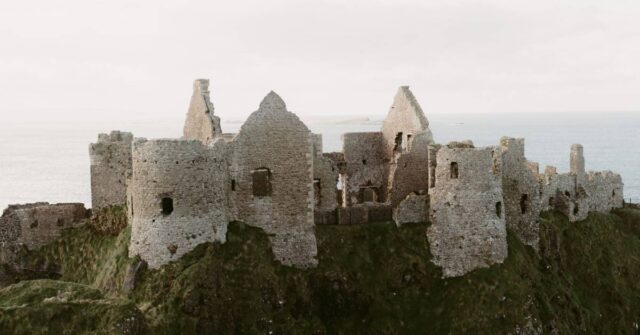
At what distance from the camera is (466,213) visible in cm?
3647

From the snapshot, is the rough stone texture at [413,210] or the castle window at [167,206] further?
the rough stone texture at [413,210]

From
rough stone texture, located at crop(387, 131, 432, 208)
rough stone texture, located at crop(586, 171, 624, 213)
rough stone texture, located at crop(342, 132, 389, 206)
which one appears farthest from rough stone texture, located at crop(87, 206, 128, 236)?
rough stone texture, located at crop(586, 171, 624, 213)

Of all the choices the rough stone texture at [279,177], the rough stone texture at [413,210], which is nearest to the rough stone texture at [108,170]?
the rough stone texture at [279,177]

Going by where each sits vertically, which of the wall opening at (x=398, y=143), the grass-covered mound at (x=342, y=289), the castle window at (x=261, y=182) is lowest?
A: the grass-covered mound at (x=342, y=289)

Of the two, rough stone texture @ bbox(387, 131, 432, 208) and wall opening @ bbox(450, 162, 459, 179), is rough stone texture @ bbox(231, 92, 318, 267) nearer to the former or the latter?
wall opening @ bbox(450, 162, 459, 179)

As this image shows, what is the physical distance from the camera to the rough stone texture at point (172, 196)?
1268 inches

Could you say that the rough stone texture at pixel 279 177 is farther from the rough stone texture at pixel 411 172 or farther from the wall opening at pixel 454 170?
the rough stone texture at pixel 411 172

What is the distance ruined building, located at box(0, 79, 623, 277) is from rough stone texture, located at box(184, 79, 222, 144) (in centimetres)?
6

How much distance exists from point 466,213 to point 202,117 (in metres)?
15.2

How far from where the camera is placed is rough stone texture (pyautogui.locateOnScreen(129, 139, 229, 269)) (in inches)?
1268

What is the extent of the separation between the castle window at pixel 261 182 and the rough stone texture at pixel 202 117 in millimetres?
3579

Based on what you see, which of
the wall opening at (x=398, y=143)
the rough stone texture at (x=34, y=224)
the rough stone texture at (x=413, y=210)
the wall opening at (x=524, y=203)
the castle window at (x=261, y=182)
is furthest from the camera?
the wall opening at (x=398, y=143)

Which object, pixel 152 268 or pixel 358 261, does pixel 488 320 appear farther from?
pixel 152 268

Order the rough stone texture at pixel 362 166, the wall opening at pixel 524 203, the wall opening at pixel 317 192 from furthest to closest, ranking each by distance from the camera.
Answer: the rough stone texture at pixel 362 166 < the wall opening at pixel 524 203 < the wall opening at pixel 317 192
